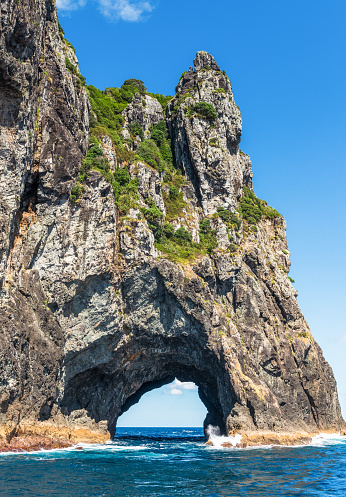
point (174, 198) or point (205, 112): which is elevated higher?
point (205, 112)

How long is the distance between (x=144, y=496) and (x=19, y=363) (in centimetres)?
1531

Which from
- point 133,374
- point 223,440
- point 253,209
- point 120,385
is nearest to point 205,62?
point 253,209

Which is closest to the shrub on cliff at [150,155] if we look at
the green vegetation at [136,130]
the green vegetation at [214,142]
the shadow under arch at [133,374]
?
the green vegetation at [136,130]

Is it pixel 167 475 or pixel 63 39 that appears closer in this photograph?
pixel 167 475

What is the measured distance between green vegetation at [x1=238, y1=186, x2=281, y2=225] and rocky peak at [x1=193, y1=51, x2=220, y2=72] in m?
19.0

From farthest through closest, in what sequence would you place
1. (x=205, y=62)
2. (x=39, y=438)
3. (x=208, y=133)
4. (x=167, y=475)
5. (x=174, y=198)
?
1. (x=205, y=62)
2. (x=208, y=133)
3. (x=174, y=198)
4. (x=39, y=438)
5. (x=167, y=475)

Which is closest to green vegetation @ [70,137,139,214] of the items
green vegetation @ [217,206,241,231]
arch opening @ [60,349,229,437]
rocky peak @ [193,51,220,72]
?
green vegetation @ [217,206,241,231]

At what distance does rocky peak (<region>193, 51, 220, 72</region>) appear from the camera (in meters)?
65.0

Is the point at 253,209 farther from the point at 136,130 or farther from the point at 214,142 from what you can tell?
the point at 136,130

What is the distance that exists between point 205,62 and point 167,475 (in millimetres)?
58315

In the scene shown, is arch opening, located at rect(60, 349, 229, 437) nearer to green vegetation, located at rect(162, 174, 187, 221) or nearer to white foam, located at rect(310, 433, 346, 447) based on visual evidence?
white foam, located at rect(310, 433, 346, 447)

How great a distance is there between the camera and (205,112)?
5872 centimetres

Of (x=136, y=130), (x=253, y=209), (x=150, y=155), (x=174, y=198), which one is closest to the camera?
(x=150, y=155)

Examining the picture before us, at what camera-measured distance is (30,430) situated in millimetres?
31469
